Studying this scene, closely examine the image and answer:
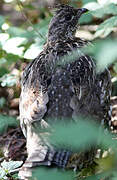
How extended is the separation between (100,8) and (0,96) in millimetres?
2652

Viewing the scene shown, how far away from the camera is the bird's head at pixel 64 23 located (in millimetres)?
5328

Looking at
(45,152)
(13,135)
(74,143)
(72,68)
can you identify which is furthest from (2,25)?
(74,143)

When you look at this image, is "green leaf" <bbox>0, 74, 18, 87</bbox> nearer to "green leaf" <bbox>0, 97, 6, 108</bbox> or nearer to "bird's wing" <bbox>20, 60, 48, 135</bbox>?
"green leaf" <bbox>0, 97, 6, 108</bbox>

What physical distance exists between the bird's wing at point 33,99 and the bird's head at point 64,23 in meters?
0.81

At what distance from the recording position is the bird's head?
5328mm

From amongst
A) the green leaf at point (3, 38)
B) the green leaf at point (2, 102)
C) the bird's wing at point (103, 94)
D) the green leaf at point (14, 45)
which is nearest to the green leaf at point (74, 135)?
the bird's wing at point (103, 94)

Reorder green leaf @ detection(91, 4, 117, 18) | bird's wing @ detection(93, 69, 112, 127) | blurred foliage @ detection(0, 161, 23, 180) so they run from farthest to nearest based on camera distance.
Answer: green leaf @ detection(91, 4, 117, 18), bird's wing @ detection(93, 69, 112, 127), blurred foliage @ detection(0, 161, 23, 180)

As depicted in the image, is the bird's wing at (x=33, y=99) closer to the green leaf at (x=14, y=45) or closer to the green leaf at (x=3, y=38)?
the green leaf at (x=14, y=45)

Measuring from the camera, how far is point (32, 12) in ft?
30.9

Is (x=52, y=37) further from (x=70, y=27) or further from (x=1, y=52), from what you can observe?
(x=1, y=52)

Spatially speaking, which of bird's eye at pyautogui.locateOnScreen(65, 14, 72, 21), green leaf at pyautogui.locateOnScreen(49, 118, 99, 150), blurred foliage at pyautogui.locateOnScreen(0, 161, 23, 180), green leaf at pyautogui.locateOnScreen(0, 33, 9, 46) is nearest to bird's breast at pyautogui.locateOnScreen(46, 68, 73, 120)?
blurred foliage at pyautogui.locateOnScreen(0, 161, 23, 180)

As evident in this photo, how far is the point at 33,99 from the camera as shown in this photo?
4121 millimetres

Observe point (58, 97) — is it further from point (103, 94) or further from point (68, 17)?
point (68, 17)

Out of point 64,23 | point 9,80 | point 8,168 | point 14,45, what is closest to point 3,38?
point 14,45
